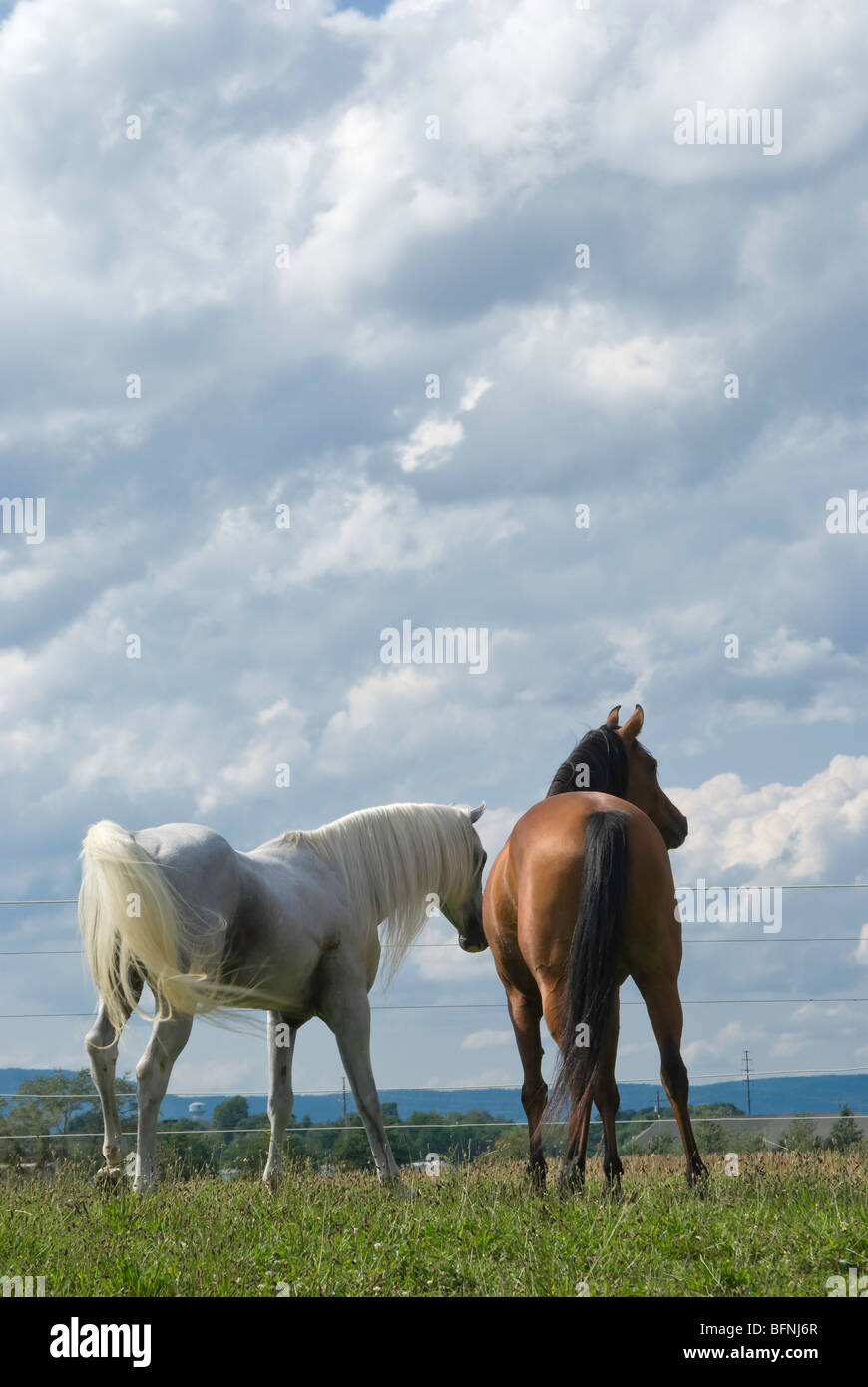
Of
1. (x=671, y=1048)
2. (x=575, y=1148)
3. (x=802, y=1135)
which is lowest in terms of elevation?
(x=802, y=1135)

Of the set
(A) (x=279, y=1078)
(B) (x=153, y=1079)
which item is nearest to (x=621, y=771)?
(A) (x=279, y=1078)

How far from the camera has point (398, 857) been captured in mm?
8391

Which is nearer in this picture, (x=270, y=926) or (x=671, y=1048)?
(x=671, y=1048)

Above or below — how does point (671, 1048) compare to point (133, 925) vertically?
below

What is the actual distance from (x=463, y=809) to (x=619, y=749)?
55.8 inches

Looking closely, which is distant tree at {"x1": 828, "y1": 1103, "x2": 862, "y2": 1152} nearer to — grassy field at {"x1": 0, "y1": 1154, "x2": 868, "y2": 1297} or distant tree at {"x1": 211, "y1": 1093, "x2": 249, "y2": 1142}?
distant tree at {"x1": 211, "y1": 1093, "x2": 249, "y2": 1142}

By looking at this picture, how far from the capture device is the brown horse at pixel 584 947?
618cm

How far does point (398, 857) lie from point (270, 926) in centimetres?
126

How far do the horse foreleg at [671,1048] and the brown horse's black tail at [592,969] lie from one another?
317 millimetres

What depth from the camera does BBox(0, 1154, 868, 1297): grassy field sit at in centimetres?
439

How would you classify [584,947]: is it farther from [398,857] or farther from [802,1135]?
[802,1135]

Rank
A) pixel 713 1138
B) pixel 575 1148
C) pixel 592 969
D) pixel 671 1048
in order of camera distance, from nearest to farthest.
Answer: pixel 575 1148 → pixel 592 969 → pixel 671 1048 → pixel 713 1138

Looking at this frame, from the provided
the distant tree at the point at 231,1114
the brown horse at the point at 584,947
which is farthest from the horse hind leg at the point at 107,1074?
the distant tree at the point at 231,1114
